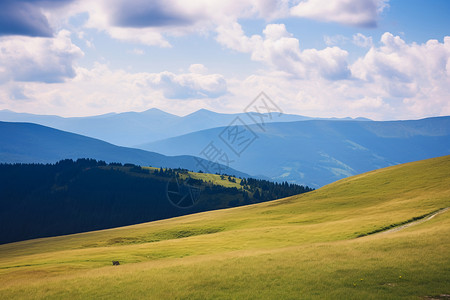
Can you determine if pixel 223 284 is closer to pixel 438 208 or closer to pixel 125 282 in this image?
pixel 125 282

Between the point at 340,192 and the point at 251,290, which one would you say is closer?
the point at 251,290

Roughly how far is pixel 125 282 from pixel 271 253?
1854 centimetres

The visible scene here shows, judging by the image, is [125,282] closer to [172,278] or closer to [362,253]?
[172,278]

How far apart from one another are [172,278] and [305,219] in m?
51.3

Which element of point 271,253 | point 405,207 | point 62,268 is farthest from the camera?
point 405,207

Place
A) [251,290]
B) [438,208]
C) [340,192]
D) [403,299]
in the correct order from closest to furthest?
[403,299], [251,290], [438,208], [340,192]

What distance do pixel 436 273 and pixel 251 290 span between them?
16.7m

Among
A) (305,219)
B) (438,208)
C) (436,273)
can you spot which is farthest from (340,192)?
(436,273)

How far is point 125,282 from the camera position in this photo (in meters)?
36.7

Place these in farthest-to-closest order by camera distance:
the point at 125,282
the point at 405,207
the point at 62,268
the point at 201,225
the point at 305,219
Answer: the point at 201,225 < the point at 305,219 < the point at 405,207 < the point at 62,268 < the point at 125,282

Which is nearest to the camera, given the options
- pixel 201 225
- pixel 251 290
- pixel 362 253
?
pixel 251 290

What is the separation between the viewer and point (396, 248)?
40156 millimetres

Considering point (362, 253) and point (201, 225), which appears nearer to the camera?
point (362, 253)

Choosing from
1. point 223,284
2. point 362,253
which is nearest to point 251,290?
point 223,284
